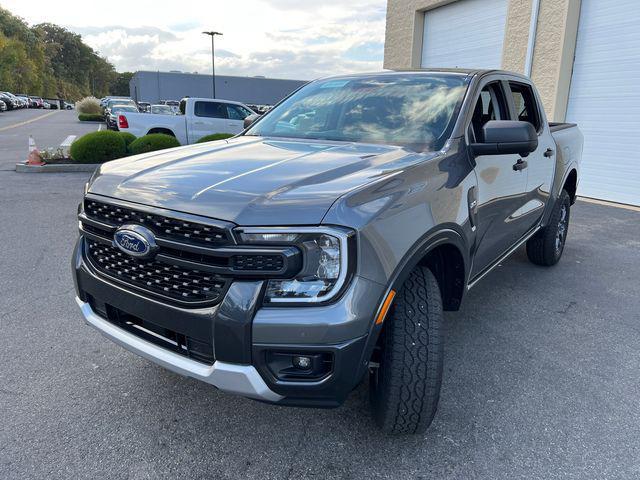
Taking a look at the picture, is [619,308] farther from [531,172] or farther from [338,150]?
[338,150]

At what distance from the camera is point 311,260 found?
188 cm

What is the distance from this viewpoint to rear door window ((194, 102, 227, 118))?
13.5 m

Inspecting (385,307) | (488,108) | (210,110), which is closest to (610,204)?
(488,108)

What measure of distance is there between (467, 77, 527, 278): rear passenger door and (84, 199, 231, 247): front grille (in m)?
1.60

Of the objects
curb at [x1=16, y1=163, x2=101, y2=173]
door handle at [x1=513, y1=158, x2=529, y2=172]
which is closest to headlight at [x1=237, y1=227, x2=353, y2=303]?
door handle at [x1=513, y1=158, x2=529, y2=172]

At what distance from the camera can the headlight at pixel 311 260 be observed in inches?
73.5

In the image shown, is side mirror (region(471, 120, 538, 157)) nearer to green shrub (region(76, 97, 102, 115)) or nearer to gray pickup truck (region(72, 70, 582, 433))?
gray pickup truck (region(72, 70, 582, 433))

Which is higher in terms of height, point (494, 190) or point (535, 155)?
point (535, 155)

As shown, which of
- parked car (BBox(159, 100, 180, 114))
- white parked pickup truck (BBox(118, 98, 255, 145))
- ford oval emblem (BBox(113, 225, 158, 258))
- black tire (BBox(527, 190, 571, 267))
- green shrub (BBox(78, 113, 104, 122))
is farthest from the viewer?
green shrub (BBox(78, 113, 104, 122))

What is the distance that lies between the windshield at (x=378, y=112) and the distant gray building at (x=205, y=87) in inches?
2040

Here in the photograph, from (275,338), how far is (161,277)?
1.99 feet

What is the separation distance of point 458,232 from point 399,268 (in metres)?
0.67

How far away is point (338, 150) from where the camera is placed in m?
2.79

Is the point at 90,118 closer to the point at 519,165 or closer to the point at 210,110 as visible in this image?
the point at 210,110
